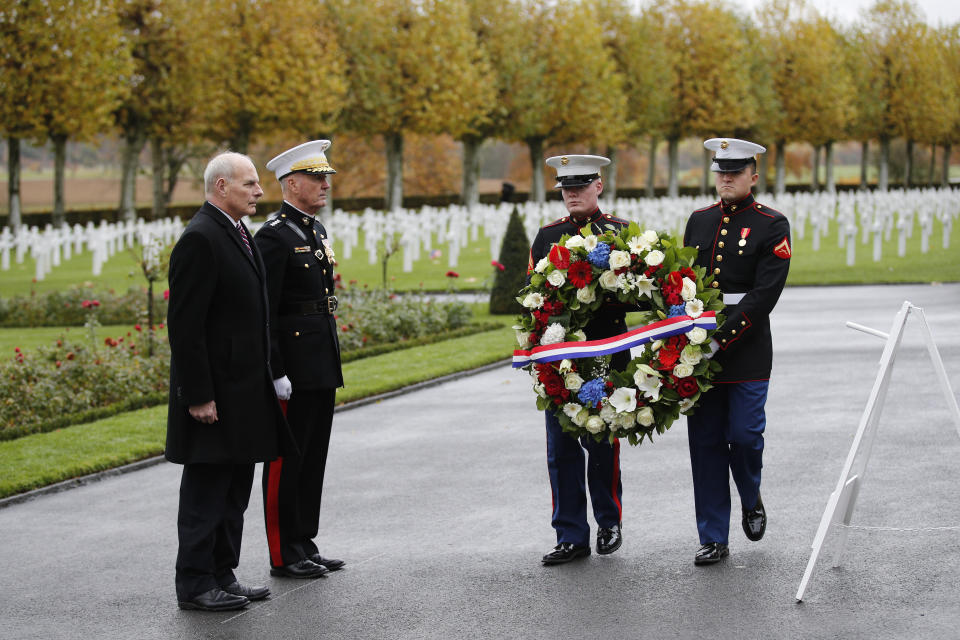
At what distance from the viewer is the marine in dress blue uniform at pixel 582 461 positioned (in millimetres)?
6207

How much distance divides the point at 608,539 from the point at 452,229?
23851 millimetres

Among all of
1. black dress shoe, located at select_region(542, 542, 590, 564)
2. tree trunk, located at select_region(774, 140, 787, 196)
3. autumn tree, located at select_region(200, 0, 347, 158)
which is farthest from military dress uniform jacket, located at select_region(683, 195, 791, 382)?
tree trunk, located at select_region(774, 140, 787, 196)

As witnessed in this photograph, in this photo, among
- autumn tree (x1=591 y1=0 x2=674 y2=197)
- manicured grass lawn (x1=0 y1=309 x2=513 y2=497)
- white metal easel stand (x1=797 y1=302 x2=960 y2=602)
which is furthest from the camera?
autumn tree (x1=591 y1=0 x2=674 y2=197)

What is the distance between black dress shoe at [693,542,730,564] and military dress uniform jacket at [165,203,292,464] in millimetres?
2136

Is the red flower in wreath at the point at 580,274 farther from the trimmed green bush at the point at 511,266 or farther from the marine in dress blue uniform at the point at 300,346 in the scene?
the trimmed green bush at the point at 511,266

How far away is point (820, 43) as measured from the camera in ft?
242

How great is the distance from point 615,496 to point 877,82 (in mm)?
78015

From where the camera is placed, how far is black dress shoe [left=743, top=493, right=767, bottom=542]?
624cm

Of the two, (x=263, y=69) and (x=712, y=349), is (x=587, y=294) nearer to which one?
(x=712, y=349)

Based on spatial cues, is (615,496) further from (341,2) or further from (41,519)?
(341,2)

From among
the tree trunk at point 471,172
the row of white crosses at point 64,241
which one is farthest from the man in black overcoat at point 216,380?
the tree trunk at point 471,172

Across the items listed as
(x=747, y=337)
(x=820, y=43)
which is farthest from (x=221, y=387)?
(x=820, y=43)

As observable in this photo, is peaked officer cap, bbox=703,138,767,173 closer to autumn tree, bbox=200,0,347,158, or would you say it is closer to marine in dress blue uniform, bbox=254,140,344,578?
marine in dress blue uniform, bbox=254,140,344,578

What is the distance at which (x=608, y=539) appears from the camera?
20.7 feet
